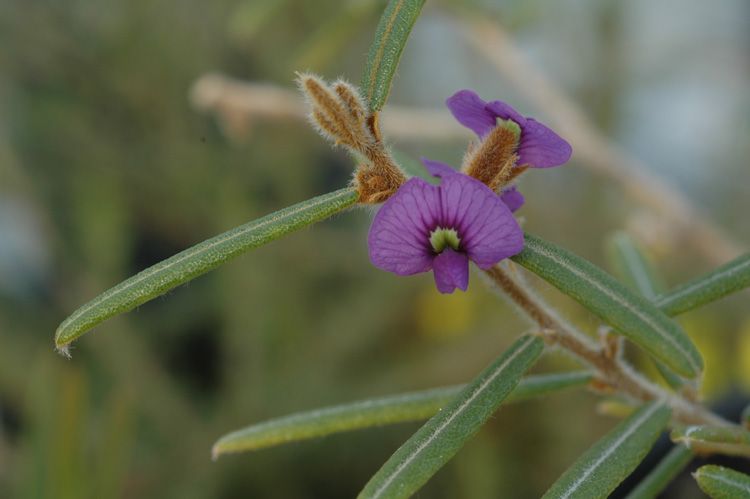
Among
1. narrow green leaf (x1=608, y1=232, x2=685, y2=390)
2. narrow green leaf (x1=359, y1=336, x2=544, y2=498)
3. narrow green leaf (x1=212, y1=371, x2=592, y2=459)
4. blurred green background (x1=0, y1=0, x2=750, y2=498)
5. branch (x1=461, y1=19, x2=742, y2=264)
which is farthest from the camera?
blurred green background (x1=0, y1=0, x2=750, y2=498)

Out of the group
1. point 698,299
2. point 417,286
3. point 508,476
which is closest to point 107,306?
point 698,299

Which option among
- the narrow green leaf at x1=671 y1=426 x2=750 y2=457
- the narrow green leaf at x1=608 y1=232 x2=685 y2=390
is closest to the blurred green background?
the narrow green leaf at x1=608 y1=232 x2=685 y2=390

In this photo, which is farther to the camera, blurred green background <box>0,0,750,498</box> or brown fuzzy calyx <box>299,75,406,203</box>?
blurred green background <box>0,0,750,498</box>

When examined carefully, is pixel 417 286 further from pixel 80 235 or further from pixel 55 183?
pixel 55 183

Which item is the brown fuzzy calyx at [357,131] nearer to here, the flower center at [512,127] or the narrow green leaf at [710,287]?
the flower center at [512,127]

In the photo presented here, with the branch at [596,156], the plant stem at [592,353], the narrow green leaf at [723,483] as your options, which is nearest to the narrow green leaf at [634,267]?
the plant stem at [592,353]

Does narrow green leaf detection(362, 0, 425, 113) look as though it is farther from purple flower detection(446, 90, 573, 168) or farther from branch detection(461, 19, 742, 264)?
branch detection(461, 19, 742, 264)

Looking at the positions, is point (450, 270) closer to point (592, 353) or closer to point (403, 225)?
point (403, 225)
